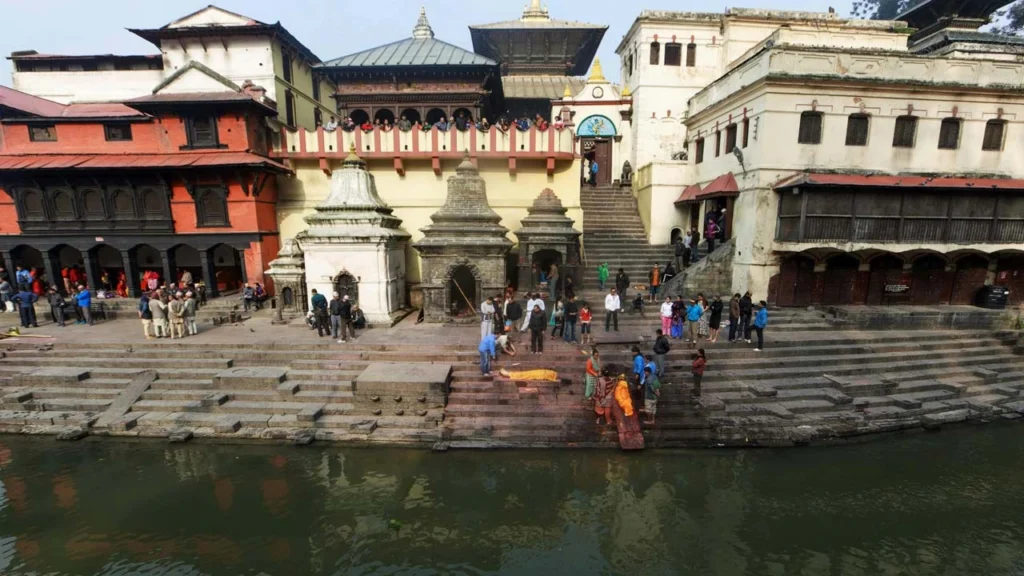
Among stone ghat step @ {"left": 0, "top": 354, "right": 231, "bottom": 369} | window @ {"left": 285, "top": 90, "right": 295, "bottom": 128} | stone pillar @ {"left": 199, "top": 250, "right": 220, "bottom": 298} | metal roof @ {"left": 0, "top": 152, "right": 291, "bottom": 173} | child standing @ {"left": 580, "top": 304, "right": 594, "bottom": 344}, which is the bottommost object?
stone ghat step @ {"left": 0, "top": 354, "right": 231, "bottom": 369}

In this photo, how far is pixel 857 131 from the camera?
1544 centimetres

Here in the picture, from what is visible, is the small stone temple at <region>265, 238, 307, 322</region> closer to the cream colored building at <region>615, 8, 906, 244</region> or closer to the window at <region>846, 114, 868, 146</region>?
the cream colored building at <region>615, 8, 906, 244</region>

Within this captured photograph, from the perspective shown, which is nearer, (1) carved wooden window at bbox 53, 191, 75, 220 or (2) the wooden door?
(1) carved wooden window at bbox 53, 191, 75, 220

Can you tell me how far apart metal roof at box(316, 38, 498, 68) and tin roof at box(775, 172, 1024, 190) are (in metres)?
12.5

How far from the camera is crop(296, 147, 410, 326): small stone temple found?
14.2m

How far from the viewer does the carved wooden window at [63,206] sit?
56.4ft

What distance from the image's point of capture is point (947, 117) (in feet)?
50.8

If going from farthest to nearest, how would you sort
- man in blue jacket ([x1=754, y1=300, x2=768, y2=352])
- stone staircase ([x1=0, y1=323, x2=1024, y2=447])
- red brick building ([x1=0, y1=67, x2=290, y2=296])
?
1. red brick building ([x1=0, y1=67, x2=290, y2=296])
2. man in blue jacket ([x1=754, y1=300, x2=768, y2=352])
3. stone staircase ([x1=0, y1=323, x2=1024, y2=447])

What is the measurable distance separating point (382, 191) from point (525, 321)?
9.43 m

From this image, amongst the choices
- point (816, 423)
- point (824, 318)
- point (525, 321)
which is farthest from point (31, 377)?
point (824, 318)

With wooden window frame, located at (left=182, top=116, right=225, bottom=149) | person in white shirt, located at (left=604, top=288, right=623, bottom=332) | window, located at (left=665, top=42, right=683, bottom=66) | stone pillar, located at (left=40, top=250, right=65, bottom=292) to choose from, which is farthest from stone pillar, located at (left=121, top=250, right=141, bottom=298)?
window, located at (left=665, top=42, right=683, bottom=66)

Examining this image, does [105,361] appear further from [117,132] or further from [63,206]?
[117,132]

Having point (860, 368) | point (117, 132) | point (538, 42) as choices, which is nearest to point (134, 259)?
point (117, 132)

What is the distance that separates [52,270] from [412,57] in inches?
671
